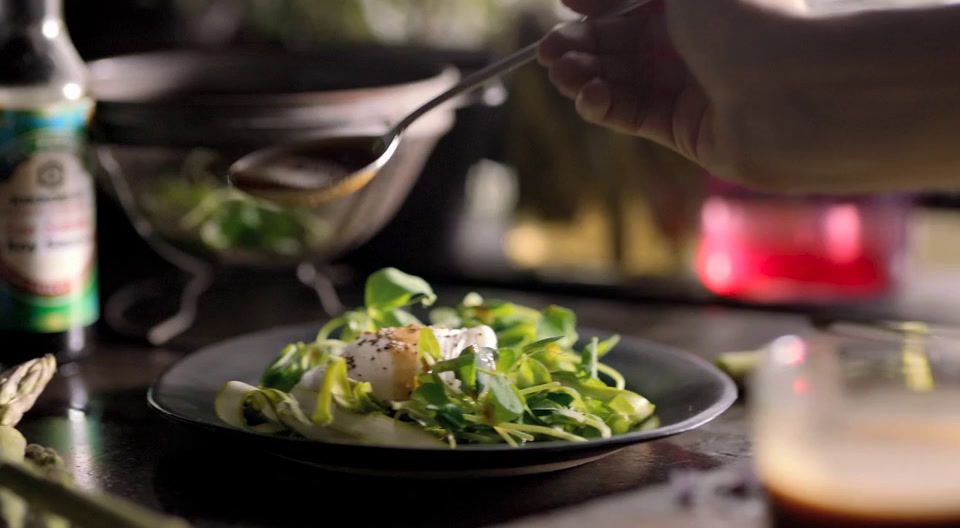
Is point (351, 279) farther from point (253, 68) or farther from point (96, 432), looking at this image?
point (96, 432)

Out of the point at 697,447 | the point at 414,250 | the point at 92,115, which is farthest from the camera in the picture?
the point at 414,250

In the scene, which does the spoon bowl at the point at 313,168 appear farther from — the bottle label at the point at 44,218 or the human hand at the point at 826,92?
the human hand at the point at 826,92

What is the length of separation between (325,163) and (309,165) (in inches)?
0.6

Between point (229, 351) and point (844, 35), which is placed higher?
point (844, 35)

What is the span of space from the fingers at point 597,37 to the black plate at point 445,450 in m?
0.26

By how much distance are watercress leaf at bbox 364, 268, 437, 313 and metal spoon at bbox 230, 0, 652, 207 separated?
8 cm

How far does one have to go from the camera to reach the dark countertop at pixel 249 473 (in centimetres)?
91

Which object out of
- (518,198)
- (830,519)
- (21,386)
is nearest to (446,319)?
(21,386)

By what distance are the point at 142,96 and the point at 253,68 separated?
18 centimetres

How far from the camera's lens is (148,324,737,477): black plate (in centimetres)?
86

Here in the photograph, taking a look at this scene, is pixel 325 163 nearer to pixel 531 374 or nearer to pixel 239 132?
pixel 239 132

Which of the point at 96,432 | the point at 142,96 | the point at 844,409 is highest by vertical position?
the point at 142,96

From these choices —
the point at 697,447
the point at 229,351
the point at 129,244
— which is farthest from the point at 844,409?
the point at 129,244

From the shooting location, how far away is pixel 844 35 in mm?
880
